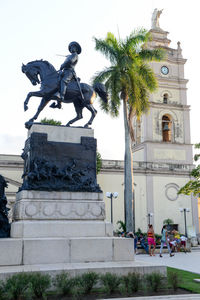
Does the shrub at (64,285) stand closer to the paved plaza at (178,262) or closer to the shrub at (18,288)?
the shrub at (18,288)

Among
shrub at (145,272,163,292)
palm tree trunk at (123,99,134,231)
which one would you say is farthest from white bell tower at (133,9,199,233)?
shrub at (145,272,163,292)

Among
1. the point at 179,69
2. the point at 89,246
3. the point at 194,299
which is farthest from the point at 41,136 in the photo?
the point at 179,69

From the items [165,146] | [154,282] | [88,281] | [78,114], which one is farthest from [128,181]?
[165,146]

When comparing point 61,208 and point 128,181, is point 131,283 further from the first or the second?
point 128,181

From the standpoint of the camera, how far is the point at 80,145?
382 inches

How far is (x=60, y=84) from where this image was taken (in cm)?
1004

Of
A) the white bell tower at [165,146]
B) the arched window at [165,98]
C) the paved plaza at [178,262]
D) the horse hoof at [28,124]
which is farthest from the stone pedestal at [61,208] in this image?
the arched window at [165,98]

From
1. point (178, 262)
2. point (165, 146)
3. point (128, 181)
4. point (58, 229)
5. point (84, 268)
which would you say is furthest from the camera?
point (165, 146)

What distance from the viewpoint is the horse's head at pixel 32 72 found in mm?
10167

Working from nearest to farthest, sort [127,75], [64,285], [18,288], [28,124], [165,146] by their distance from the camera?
[18,288] < [64,285] < [28,124] < [127,75] < [165,146]

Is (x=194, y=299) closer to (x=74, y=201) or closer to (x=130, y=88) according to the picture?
(x=74, y=201)

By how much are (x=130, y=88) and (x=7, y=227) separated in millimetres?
14910

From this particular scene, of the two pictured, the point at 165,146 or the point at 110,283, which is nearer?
the point at 110,283

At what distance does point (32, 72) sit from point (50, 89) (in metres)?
0.76
